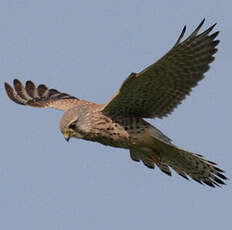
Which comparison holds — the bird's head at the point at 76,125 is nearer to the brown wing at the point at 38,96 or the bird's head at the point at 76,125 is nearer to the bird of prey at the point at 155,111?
the bird of prey at the point at 155,111

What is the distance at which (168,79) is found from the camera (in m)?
9.34

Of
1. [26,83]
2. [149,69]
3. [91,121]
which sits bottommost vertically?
[26,83]

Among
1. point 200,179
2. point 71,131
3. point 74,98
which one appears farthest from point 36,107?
point 200,179

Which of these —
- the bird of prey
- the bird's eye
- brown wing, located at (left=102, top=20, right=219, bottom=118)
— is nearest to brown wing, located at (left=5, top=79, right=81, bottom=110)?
the bird of prey

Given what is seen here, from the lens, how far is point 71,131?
9.64 meters

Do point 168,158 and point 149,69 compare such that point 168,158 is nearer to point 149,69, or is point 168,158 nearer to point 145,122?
point 145,122

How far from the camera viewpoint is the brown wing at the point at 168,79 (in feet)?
29.7

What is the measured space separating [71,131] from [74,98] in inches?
93.9

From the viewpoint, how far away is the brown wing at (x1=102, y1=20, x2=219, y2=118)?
905 centimetres

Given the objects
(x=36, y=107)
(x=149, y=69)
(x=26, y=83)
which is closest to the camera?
(x=149, y=69)

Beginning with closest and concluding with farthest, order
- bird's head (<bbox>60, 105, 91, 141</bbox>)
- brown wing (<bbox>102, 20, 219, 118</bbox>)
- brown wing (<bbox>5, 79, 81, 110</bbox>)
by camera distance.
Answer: brown wing (<bbox>102, 20, 219, 118</bbox>), bird's head (<bbox>60, 105, 91, 141</bbox>), brown wing (<bbox>5, 79, 81, 110</bbox>)

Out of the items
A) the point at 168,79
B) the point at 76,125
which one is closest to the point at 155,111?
the point at 168,79

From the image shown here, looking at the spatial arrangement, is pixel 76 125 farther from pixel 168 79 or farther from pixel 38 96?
pixel 38 96

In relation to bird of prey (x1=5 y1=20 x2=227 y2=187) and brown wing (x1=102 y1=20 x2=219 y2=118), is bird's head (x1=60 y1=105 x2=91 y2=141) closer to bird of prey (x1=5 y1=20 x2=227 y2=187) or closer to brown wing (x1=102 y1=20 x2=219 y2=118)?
bird of prey (x1=5 y1=20 x2=227 y2=187)
